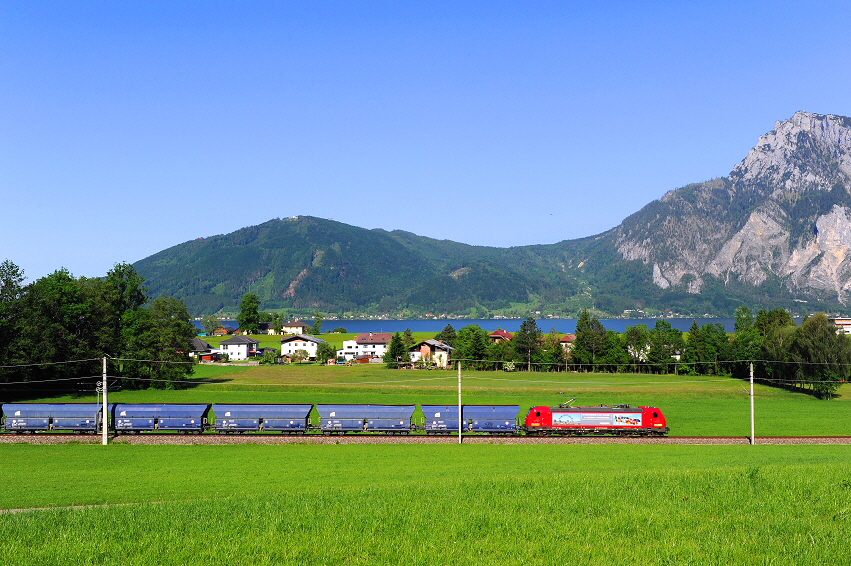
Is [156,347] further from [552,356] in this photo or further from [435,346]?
[552,356]

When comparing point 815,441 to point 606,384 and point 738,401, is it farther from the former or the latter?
point 606,384

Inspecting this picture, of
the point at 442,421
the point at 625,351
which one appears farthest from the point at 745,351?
the point at 442,421

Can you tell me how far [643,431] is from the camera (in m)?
55.2

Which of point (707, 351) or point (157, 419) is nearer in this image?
point (157, 419)

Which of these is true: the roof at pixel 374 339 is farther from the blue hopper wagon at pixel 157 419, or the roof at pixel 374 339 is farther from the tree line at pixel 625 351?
the blue hopper wagon at pixel 157 419

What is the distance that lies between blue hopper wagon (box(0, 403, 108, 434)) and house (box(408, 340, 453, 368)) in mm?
90440

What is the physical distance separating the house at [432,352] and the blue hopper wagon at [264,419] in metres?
87.0

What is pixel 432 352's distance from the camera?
5748 inches

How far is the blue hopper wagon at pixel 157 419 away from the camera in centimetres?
5412

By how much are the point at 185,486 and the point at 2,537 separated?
14.9 m

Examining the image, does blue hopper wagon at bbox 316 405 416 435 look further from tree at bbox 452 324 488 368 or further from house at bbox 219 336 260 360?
house at bbox 219 336 260 360

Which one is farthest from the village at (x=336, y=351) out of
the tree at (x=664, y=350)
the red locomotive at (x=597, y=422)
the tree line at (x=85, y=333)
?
the red locomotive at (x=597, y=422)

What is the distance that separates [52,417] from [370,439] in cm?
2618

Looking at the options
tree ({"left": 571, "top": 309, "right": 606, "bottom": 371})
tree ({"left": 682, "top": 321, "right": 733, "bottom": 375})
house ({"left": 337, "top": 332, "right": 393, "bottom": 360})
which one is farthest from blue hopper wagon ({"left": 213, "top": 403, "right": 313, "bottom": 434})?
house ({"left": 337, "top": 332, "right": 393, "bottom": 360})
